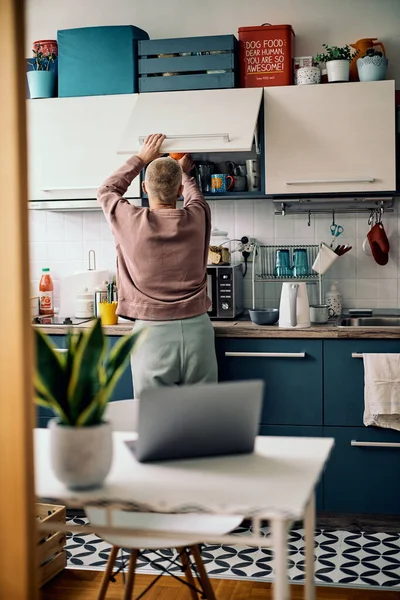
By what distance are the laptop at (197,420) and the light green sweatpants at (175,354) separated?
64.6 inches

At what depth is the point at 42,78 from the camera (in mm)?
4395

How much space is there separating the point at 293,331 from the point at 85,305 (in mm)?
1192

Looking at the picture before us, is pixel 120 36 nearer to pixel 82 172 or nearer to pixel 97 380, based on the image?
pixel 82 172

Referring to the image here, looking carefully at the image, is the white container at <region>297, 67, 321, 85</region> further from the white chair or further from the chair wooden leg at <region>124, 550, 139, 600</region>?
the chair wooden leg at <region>124, 550, 139, 600</region>

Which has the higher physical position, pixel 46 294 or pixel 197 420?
pixel 46 294

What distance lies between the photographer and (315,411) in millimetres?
3936

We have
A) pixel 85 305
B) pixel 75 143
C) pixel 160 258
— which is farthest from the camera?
pixel 85 305

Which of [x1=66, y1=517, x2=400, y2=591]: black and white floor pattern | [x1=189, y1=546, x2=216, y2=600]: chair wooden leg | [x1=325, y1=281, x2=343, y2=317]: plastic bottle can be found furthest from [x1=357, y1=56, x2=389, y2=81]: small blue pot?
[x1=189, y1=546, x2=216, y2=600]: chair wooden leg

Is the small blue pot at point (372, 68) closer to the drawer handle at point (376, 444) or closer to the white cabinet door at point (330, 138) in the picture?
the white cabinet door at point (330, 138)

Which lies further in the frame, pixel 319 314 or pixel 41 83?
pixel 41 83

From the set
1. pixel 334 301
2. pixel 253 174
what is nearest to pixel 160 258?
pixel 253 174

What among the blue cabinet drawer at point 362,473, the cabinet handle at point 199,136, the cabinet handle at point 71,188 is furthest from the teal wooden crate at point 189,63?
the blue cabinet drawer at point 362,473

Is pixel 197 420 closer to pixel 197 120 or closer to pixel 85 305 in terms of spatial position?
pixel 197 120

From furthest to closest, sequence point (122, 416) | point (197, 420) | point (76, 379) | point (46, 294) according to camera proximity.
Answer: point (46, 294)
point (122, 416)
point (197, 420)
point (76, 379)
